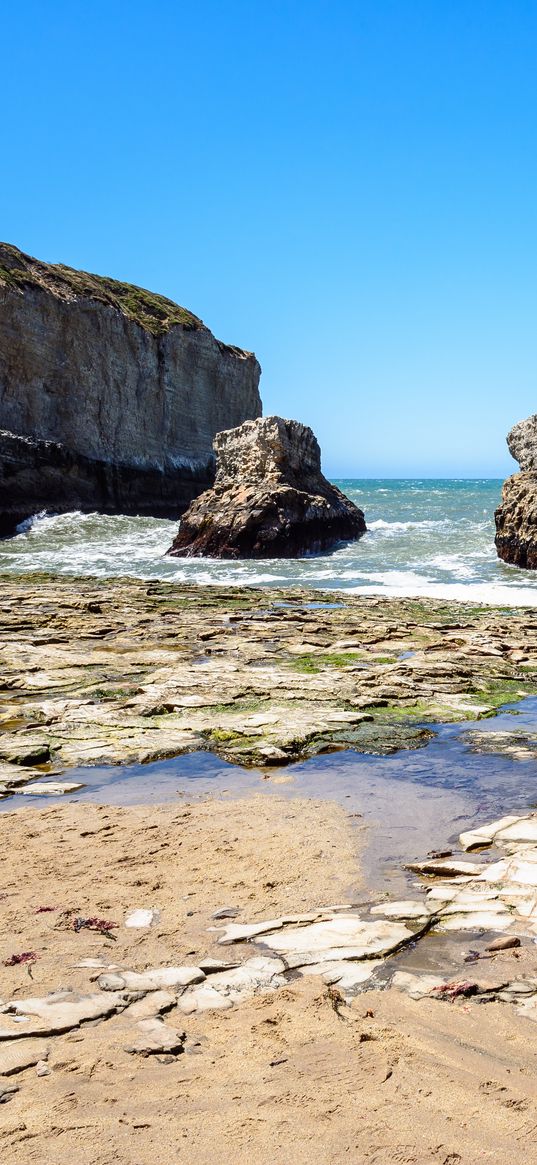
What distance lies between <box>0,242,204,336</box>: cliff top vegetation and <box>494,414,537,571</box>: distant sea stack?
22.7 metres

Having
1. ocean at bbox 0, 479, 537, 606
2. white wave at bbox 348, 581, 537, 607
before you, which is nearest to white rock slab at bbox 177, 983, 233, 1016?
white wave at bbox 348, 581, 537, 607

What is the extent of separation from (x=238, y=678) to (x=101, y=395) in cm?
3332

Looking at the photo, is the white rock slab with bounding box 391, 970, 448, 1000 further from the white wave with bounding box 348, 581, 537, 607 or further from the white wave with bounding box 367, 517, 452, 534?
the white wave with bounding box 367, 517, 452, 534

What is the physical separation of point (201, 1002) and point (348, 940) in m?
0.74

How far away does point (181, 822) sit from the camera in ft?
17.4

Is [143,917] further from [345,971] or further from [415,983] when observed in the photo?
Result: [415,983]

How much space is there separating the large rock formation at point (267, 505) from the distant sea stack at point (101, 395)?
401 inches

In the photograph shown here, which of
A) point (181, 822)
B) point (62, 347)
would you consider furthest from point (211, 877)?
point (62, 347)

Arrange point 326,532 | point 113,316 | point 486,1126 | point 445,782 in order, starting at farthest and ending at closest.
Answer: point 113,316, point 326,532, point 445,782, point 486,1126

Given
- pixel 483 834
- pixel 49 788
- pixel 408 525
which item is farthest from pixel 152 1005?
pixel 408 525

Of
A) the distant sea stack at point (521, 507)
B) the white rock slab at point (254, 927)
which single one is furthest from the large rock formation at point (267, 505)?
the white rock slab at point (254, 927)

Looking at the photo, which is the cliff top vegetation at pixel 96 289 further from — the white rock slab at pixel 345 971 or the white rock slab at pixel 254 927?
the white rock slab at pixel 345 971

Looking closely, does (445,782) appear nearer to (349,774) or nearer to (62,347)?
(349,774)

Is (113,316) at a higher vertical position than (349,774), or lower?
higher
